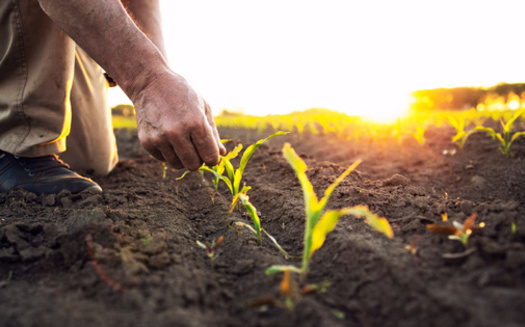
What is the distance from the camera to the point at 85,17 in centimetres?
124

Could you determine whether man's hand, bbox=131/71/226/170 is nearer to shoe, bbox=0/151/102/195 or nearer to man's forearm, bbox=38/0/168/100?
man's forearm, bbox=38/0/168/100

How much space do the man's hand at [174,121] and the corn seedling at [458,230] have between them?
2.74ft

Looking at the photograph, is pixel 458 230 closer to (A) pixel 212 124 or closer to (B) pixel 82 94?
(A) pixel 212 124

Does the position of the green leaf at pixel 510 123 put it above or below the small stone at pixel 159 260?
above

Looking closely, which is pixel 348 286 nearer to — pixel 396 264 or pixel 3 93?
pixel 396 264

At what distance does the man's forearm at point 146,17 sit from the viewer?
79.5 inches

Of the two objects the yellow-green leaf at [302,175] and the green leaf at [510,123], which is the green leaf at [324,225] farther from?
the green leaf at [510,123]

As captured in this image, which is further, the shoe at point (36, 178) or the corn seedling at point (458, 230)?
the shoe at point (36, 178)

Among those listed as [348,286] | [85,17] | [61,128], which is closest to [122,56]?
[85,17]

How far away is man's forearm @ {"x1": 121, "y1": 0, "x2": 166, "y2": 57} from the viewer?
6.63 ft

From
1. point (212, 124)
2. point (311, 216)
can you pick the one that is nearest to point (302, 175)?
point (311, 216)

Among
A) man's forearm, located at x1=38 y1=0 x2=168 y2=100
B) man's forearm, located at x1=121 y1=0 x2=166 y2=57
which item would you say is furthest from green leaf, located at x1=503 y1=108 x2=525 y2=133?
man's forearm, located at x1=121 y1=0 x2=166 y2=57

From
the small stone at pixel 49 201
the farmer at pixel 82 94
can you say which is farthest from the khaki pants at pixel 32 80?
the small stone at pixel 49 201

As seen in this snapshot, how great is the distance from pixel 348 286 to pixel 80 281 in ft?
2.39
